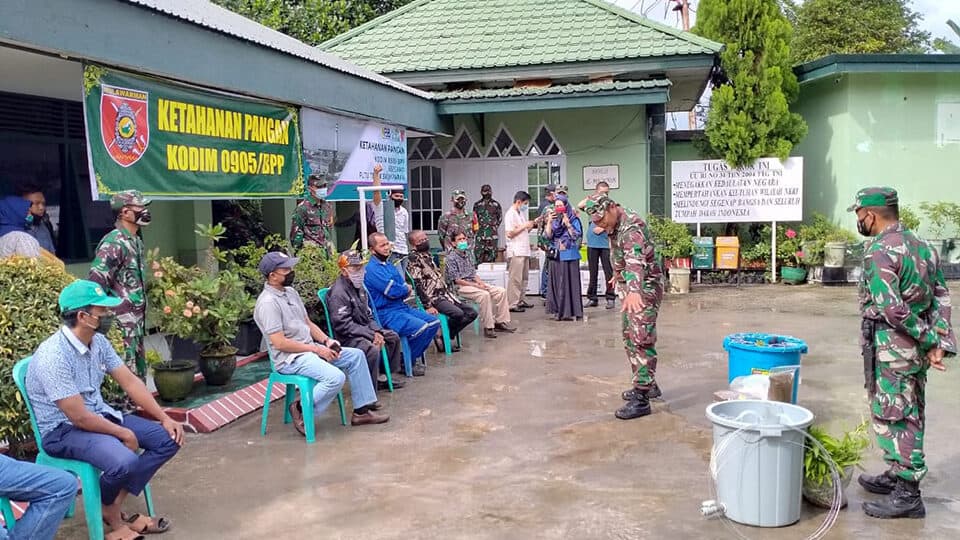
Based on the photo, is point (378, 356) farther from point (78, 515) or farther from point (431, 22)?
point (431, 22)

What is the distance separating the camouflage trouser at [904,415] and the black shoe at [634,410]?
201 centimetres

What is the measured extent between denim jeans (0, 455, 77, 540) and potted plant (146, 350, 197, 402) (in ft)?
9.21

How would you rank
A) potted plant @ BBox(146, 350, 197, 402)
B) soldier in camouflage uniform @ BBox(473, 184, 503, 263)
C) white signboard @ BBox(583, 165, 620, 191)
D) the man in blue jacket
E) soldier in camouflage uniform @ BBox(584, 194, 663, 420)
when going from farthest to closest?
white signboard @ BBox(583, 165, 620, 191)
soldier in camouflage uniform @ BBox(473, 184, 503, 263)
the man in blue jacket
potted plant @ BBox(146, 350, 197, 402)
soldier in camouflage uniform @ BBox(584, 194, 663, 420)

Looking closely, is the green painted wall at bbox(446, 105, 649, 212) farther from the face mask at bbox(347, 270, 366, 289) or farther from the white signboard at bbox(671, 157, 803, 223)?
the face mask at bbox(347, 270, 366, 289)

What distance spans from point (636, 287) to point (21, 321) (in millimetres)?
3958

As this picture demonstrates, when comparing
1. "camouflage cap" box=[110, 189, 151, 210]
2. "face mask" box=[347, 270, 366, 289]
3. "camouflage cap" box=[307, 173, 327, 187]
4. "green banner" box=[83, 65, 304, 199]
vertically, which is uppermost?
"green banner" box=[83, 65, 304, 199]

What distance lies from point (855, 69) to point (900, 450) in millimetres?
10351

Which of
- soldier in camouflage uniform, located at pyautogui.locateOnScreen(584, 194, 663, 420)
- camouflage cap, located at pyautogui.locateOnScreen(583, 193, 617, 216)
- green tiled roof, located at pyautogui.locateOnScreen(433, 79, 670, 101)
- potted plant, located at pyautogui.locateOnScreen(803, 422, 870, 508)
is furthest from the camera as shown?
green tiled roof, located at pyautogui.locateOnScreen(433, 79, 670, 101)

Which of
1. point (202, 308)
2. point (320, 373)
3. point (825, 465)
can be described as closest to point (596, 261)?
point (202, 308)

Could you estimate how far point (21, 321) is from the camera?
14.5 ft

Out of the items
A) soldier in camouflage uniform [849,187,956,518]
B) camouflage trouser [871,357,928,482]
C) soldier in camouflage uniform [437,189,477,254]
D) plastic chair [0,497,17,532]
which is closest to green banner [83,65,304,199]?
soldier in camouflage uniform [437,189,477,254]

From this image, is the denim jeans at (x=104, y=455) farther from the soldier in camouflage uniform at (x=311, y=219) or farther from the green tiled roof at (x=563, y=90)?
the green tiled roof at (x=563, y=90)

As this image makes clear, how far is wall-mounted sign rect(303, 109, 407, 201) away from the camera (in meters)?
8.48

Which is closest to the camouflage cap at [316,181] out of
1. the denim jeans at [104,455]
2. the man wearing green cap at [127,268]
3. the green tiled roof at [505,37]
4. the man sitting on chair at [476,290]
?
the man sitting on chair at [476,290]
